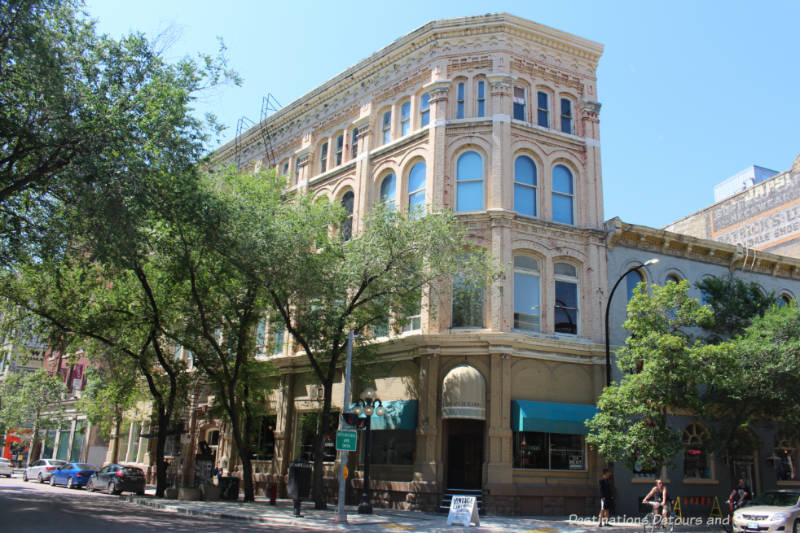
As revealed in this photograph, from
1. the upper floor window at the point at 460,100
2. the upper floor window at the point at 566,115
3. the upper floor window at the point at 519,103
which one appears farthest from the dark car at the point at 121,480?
the upper floor window at the point at 566,115

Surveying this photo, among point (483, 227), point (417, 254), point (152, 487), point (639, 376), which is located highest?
point (483, 227)

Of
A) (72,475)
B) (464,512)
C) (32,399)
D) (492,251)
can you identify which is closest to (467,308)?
(492,251)

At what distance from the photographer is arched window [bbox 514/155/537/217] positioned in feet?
81.7

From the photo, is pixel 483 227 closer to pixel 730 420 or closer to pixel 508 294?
pixel 508 294

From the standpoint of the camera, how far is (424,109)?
26.9 metres

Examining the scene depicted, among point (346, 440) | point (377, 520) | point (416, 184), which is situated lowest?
point (377, 520)

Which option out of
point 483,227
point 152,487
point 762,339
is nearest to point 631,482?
point 762,339

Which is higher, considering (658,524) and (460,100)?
(460,100)

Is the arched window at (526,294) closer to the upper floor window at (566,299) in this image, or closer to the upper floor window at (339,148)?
the upper floor window at (566,299)

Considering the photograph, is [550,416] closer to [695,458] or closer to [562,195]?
[695,458]

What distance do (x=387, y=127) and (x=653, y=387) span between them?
634 inches

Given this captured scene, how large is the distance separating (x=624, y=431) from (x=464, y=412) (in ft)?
16.8

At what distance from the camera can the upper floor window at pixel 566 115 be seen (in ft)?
87.7

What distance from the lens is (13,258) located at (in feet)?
63.3
